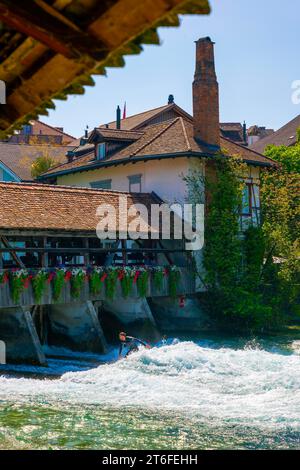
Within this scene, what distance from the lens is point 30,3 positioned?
3.26 metres

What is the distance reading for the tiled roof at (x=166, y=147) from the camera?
2642 centimetres

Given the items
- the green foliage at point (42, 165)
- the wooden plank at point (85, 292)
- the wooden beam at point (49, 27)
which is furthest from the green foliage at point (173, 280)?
the green foliage at point (42, 165)

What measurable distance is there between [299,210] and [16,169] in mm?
27189

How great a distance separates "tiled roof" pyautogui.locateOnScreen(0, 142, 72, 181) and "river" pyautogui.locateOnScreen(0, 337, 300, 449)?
3143 cm

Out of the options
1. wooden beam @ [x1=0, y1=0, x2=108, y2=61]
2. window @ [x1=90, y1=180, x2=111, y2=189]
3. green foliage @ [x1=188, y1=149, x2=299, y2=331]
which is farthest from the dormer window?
wooden beam @ [x1=0, y1=0, x2=108, y2=61]

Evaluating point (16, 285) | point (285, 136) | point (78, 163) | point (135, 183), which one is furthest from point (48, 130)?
point (16, 285)

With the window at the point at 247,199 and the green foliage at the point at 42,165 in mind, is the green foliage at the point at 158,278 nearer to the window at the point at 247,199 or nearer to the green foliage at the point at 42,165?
the window at the point at 247,199

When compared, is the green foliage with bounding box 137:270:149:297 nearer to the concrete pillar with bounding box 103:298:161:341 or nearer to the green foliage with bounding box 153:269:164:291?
the concrete pillar with bounding box 103:298:161:341

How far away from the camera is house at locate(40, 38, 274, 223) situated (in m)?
26.3

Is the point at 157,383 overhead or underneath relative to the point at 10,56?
underneath

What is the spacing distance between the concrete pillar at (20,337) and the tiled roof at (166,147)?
396 inches
